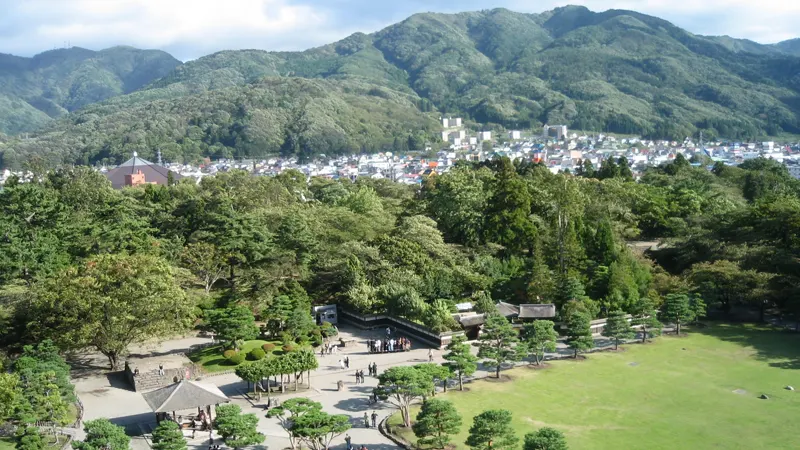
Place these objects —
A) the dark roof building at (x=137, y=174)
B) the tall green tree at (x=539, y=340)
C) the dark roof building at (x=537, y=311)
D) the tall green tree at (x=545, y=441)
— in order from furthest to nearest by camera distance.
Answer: the dark roof building at (x=137, y=174) < the dark roof building at (x=537, y=311) < the tall green tree at (x=539, y=340) < the tall green tree at (x=545, y=441)

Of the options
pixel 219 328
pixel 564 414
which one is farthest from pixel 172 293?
pixel 564 414

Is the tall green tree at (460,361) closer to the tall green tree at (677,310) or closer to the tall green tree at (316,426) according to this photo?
the tall green tree at (316,426)

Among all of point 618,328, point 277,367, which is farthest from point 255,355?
point 618,328

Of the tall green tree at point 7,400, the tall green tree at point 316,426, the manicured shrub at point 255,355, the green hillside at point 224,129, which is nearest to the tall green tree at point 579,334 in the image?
the tall green tree at point 316,426

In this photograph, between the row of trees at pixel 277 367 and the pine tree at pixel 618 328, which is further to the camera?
the pine tree at pixel 618 328

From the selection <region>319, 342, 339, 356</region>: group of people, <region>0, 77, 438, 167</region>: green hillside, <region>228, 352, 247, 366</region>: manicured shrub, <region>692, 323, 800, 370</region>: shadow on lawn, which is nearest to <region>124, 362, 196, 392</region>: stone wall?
<region>228, 352, 247, 366</region>: manicured shrub

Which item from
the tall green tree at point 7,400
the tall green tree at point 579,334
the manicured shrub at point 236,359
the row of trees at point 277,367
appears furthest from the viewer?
the tall green tree at point 579,334

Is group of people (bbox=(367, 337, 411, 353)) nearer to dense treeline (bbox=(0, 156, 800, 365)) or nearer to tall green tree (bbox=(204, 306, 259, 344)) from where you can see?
dense treeline (bbox=(0, 156, 800, 365))

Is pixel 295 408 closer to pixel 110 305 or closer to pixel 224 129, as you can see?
pixel 110 305
